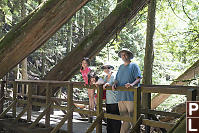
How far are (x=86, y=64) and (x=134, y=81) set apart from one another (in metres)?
1.80

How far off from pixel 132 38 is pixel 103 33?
13779mm

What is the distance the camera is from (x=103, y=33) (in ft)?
31.5

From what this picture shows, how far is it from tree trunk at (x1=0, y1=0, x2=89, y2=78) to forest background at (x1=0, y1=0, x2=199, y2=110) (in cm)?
494

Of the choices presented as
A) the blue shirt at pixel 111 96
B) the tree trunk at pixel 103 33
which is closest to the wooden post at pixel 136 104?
the blue shirt at pixel 111 96

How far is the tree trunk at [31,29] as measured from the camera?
714 cm

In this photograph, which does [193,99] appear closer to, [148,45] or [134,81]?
[134,81]

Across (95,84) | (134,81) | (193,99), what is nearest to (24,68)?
(95,84)

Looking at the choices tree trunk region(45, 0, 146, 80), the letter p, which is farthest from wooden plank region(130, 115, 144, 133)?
tree trunk region(45, 0, 146, 80)

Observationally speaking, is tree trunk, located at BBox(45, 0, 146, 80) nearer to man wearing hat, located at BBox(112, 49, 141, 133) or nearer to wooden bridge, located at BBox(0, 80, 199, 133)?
wooden bridge, located at BBox(0, 80, 199, 133)

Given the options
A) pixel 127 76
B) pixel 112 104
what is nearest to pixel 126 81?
pixel 127 76

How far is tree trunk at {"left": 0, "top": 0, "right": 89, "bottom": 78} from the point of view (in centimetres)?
714

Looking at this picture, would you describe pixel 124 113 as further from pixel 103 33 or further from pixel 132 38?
pixel 132 38

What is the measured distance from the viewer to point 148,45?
891cm

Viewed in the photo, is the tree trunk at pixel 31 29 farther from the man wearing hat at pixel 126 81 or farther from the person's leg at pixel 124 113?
the person's leg at pixel 124 113
